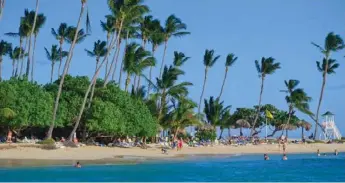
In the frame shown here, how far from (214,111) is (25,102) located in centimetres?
2787

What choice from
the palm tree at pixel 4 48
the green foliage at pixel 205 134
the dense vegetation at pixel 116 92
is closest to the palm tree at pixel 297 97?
the dense vegetation at pixel 116 92

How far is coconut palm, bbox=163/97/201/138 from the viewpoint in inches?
1772

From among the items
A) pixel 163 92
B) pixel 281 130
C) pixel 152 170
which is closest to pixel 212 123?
pixel 163 92

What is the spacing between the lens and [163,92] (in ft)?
152

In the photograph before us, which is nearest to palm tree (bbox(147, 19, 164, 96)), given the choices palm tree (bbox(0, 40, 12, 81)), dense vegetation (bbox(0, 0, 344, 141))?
dense vegetation (bbox(0, 0, 344, 141))

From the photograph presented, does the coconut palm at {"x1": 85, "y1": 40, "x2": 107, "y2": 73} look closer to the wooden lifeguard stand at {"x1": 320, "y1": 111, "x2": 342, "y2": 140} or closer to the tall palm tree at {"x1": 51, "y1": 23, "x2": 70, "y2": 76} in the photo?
the tall palm tree at {"x1": 51, "y1": 23, "x2": 70, "y2": 76}

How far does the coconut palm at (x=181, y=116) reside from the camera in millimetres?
45000

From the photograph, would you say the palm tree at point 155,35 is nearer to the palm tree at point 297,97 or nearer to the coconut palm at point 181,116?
the coconut palm at point 181,116

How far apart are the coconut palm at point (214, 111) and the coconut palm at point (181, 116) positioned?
9.45 meters

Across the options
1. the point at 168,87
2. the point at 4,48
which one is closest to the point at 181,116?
the point at 168,87

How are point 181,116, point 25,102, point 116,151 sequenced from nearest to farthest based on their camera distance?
point 25,102, point 116,151, point 181,116

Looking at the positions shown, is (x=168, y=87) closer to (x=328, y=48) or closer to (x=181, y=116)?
(x=181, y=116)

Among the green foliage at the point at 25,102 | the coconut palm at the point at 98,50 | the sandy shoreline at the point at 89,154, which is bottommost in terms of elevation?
the sandy shoreline at the point at 89,154

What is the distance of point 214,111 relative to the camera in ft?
184
